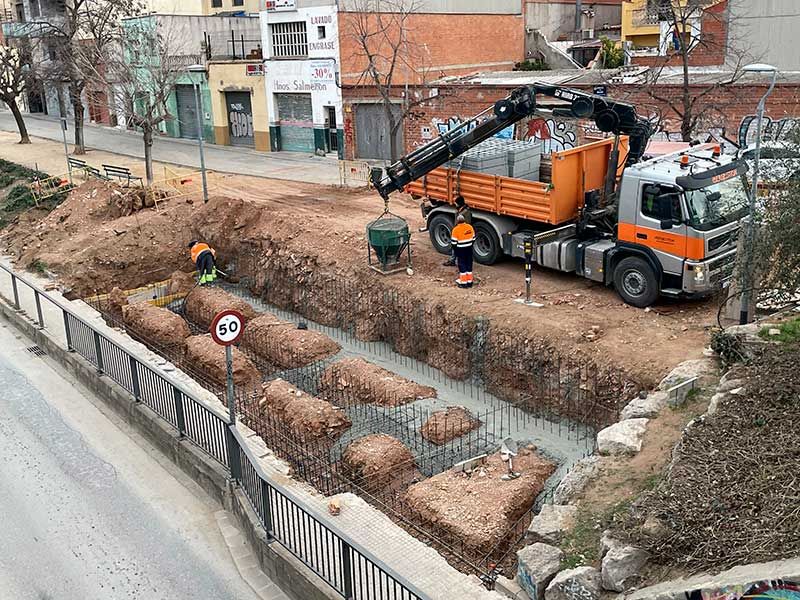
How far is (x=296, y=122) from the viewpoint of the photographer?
113 ft

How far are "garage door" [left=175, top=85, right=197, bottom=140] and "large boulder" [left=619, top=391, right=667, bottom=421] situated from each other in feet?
114

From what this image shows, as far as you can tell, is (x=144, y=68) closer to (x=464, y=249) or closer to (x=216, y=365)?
(x=216, y=365)

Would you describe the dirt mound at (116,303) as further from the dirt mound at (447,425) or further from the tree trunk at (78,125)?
the tree trunk at (78,125)

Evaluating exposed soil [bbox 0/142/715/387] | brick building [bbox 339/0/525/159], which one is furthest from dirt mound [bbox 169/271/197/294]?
brick building [bbox 339/0/525/159]

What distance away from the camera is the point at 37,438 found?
39.1 ft

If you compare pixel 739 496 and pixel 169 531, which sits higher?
pixel 739 496

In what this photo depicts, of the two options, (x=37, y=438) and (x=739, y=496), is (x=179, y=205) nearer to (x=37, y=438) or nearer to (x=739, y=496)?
(x=37, y=438)

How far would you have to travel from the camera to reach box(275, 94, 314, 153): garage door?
33719 millimetres

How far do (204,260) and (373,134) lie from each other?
1363 centimetres

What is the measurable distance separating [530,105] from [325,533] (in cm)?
1009

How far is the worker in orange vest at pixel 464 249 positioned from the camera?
15.8 m

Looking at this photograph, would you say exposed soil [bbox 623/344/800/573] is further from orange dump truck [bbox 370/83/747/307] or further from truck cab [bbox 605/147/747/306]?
truck cab [bbox 605/147/747/306]

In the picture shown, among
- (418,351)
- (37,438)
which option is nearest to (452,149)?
(418,351)

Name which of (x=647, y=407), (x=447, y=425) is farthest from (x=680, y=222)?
(x=447, y=425)
